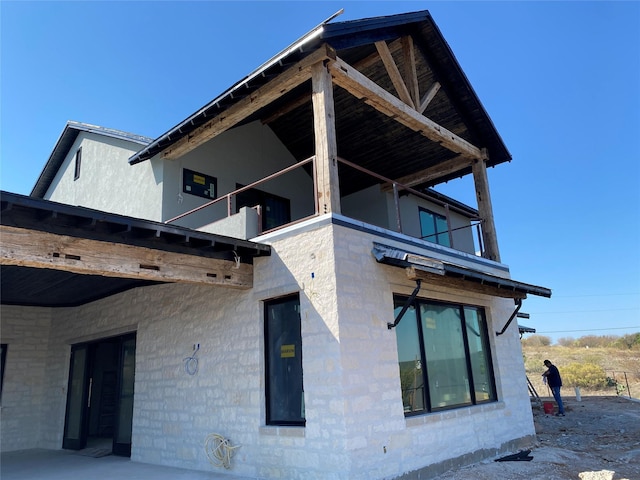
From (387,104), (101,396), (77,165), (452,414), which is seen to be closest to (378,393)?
(452,414)

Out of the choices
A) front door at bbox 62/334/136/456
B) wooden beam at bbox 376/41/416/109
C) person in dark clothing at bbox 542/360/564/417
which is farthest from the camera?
person in dark clothing at bbox 542/360/564/417

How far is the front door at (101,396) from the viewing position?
345 inches

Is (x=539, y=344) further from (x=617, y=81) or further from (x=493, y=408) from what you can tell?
(x=493, y=408)

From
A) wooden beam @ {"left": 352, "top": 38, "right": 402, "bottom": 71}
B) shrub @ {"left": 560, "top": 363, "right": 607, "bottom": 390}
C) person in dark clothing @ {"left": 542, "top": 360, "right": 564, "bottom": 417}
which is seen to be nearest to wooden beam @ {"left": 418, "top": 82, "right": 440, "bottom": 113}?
wooden beam @ {"left": 352, "top": 38, "right": 402, "bottom": 71}

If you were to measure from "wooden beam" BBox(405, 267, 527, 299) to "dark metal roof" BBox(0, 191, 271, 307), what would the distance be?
6.83ft

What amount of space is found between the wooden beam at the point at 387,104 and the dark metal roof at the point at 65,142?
5006 millimetres

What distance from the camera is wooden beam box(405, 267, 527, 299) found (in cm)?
602

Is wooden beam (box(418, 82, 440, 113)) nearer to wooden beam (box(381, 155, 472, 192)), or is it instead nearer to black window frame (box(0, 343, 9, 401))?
wooden beam (box(381, 155, 472, 192))

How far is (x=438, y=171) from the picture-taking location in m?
10.5

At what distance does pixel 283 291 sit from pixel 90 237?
8.10ft

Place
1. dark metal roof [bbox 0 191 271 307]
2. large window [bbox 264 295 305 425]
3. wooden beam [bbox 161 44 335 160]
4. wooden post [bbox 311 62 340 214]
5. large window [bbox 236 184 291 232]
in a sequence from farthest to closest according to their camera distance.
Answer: large window [bbox 236 184 291 232], wooden beam [bbox 161 44 335 160], wooden post [bbox 311 62 340 214], large window [bbox 264 295 305 425], dark metal roof [bbox 0 191 271 307]

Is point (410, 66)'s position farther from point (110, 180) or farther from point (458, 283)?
point (110, 180)

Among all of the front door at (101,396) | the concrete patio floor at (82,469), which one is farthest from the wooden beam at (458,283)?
the front door at (101,396)

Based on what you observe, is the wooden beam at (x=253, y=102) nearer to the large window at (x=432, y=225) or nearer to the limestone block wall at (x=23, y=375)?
the limestone block wall at (x=23, y=375)
